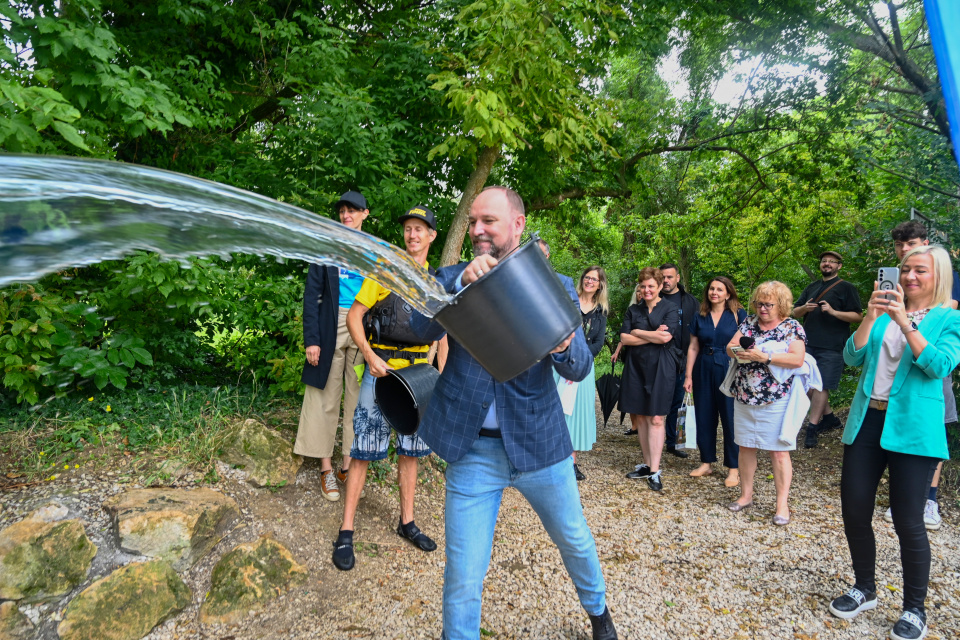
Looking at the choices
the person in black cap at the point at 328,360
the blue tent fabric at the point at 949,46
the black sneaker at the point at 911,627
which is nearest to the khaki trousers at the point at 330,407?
the person in black cap at the point at 328,360

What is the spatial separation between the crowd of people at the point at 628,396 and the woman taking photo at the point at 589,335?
0.02 m

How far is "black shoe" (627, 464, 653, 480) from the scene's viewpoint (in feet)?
18.8

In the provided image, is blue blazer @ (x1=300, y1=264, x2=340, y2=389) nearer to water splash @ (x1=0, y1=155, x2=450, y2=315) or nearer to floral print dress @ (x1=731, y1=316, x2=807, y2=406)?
A: water splash @ (x1=0, y1=155, x2=450, y2=315)

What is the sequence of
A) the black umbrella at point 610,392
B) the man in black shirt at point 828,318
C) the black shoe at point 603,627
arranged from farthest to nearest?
1. the black umbrella at point 610,392
2. the man in black shirt at point 828,318
3. the black shoe at point 603,627

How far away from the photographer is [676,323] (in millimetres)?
5695

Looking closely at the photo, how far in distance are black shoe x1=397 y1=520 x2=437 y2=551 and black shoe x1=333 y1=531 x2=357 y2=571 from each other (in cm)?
41

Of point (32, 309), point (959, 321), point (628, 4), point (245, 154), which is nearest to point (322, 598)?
point (32, 309)

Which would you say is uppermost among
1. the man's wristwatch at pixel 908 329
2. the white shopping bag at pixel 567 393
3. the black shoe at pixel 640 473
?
the man's wristwatch at pixel 908 329

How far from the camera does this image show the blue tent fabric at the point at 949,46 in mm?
2049

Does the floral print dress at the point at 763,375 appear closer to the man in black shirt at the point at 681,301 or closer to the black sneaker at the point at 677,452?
the man in black shirt at the point at 681,301

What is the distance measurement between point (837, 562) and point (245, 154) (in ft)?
19.1

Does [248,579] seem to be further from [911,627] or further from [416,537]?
[911,627]

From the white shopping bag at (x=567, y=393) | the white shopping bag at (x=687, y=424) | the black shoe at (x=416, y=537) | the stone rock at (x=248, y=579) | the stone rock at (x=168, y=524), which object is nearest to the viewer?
the stone rock at (x=248, y=579)

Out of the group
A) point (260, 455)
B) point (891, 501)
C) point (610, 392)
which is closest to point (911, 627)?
point (891, 501)
